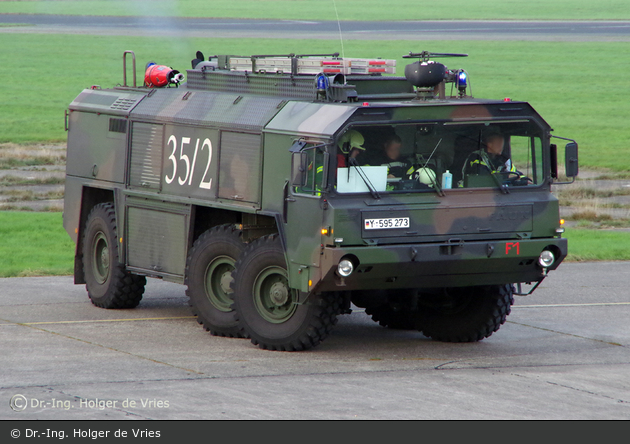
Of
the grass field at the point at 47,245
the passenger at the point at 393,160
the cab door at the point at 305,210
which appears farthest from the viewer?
the grass field at the point at 47,245

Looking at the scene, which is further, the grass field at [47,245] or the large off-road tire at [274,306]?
the grass field at [47,245]

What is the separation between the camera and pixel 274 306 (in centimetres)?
1115

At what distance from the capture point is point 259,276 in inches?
439

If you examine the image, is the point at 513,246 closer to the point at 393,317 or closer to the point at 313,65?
the point at 393,317

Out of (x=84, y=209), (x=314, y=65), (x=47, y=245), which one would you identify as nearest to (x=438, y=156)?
(x=314, y=65)

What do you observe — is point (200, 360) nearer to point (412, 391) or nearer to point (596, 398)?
point (412, 391)

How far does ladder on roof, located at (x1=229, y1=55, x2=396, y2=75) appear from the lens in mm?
11680

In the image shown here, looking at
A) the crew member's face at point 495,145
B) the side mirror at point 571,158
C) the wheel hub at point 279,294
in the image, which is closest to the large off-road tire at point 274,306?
the wheel hub at point 279,294

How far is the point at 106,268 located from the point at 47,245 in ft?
18.0

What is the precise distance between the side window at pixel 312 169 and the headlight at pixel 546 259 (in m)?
2.22

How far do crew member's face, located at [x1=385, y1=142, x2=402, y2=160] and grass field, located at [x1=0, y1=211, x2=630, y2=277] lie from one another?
7.29m

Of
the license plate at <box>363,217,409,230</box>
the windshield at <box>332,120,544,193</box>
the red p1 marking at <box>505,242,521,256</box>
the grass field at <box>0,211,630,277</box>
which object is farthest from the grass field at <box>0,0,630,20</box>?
the license plate at <box>363,217,409,230</box>

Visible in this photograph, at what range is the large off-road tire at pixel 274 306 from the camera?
1080cm

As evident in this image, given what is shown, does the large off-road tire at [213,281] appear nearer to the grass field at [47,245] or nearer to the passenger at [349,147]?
the passenger at [349,147]
